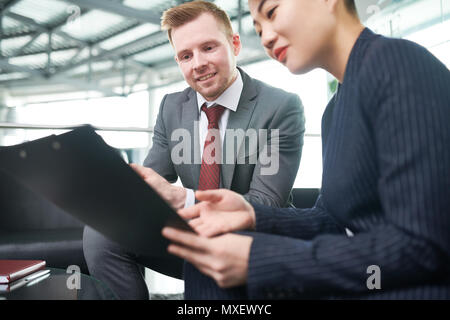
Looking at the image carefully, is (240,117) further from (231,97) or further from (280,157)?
(280,157)

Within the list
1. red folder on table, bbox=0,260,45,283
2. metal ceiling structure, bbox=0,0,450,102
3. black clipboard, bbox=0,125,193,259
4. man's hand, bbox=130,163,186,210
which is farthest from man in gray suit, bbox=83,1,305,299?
metal ceiling structure, bbox=0,0,450,102

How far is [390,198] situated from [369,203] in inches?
3.5

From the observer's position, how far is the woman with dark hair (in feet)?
1.52

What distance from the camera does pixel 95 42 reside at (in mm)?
7629

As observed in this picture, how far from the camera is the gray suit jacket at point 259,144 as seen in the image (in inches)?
47.2

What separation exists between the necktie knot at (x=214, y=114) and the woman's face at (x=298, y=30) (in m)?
0.65

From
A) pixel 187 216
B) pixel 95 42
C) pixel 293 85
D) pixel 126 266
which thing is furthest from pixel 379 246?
pixel 95 42

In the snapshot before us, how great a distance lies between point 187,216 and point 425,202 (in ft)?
1.39

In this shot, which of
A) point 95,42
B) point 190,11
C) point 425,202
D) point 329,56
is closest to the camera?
point 425,202

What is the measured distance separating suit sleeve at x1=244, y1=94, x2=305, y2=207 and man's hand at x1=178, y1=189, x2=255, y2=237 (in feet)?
1.35

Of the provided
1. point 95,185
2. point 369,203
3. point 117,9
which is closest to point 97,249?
point 95,185

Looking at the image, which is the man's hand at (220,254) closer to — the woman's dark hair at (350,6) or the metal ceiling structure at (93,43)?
the woman's dark hair at (350,6)

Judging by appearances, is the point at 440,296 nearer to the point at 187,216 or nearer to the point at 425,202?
the point at 425,202

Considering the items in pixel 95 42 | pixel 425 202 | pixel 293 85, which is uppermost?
pixel 95 42
